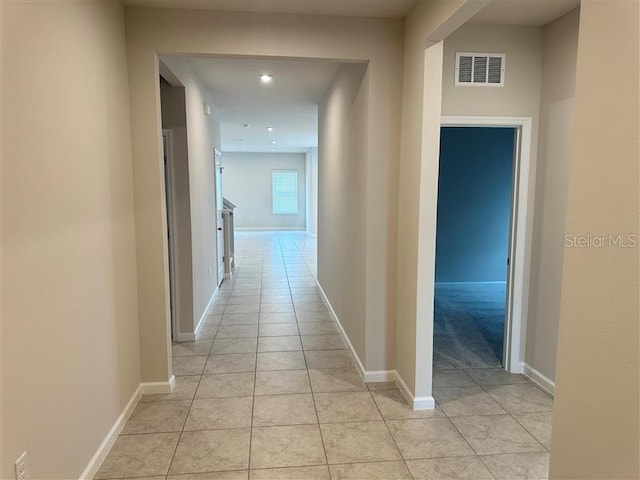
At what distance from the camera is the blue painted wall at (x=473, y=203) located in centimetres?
Answer: 629

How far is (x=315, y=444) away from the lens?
2438 mm

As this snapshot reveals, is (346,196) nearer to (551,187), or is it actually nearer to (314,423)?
(551,187)

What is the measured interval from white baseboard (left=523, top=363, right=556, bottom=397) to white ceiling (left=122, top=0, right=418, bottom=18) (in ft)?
9.17

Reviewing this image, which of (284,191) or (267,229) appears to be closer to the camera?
(284,191)

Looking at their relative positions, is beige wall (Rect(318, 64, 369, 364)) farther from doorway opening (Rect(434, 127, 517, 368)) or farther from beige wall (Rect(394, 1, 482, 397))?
doorway opening (Rect(434, 127, 517, 368))

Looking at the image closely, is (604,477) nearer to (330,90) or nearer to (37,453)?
(37,453)

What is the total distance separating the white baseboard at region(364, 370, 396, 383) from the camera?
321 centimetres

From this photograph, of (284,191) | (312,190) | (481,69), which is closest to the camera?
(481,69)

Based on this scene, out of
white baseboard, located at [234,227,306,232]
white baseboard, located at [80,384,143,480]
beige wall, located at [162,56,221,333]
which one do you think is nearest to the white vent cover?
beige wall, located at [162,56,221,333]

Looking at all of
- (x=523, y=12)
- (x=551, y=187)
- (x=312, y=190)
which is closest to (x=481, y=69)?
(x=523, y=12)

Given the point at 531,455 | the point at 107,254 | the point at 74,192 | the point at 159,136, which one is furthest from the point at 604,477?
the point at 159,136

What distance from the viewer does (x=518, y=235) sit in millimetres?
3289

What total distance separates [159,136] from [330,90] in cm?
253

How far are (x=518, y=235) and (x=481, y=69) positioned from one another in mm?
1298
